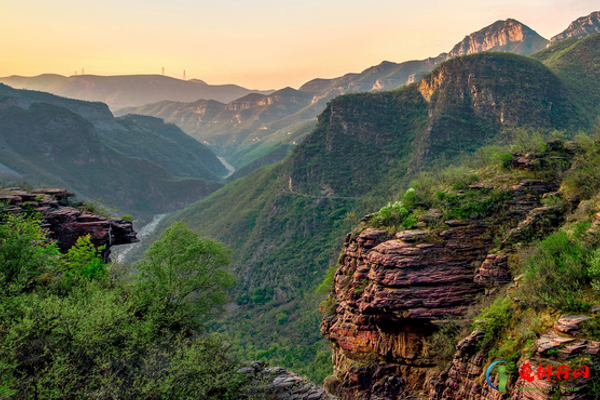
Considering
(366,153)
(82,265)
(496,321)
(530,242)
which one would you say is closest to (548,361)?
(496,321)

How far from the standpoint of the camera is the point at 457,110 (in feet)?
277

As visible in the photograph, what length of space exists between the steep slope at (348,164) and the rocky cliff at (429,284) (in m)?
32.9

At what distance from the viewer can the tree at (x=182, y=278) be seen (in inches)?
693

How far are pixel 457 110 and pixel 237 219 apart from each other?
207 ft

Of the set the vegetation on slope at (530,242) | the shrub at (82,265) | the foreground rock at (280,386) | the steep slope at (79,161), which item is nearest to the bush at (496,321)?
the vegetation on slope at (530,242)

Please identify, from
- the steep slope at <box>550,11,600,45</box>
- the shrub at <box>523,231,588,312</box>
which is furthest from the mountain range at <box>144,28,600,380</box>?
the steep slope at <box>550,11,600,45</box>

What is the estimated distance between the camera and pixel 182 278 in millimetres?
20188

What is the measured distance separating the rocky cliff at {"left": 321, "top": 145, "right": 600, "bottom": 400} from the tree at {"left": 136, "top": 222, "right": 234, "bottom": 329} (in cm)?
833

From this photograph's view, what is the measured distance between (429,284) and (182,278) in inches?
537

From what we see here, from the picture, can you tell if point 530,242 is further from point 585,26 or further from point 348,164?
point 585,26

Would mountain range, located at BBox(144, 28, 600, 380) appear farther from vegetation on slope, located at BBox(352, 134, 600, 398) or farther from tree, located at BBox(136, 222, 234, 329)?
vegetation on slope, located at BBox(352, 134, 600, 398)

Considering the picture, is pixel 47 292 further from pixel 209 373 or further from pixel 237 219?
pixel 237 219

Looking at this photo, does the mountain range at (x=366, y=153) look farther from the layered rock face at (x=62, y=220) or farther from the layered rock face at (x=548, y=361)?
the layered rock face at (x=548, y=361)

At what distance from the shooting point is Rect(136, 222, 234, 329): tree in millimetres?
17594
